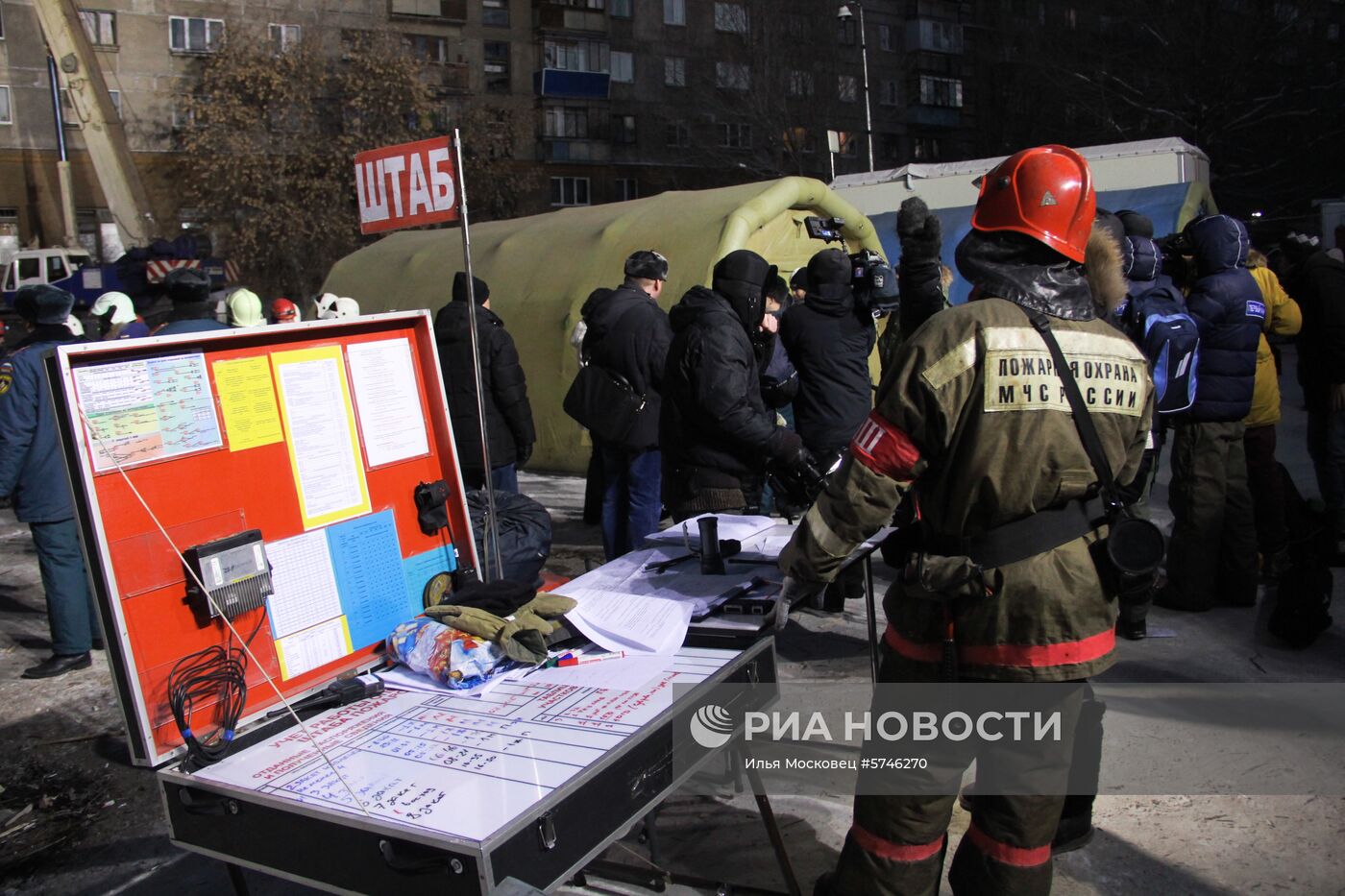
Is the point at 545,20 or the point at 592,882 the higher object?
the point at 545,20

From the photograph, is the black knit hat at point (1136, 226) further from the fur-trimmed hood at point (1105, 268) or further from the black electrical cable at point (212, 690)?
the black electrical cable at point (212, 690)

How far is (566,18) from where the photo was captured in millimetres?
36562

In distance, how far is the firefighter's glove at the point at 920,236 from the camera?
5.39 metres

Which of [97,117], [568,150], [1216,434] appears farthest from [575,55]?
[1216,434]

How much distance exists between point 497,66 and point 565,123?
291 cm

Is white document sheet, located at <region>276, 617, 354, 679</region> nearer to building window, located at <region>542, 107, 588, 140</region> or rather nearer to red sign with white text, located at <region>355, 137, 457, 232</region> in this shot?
red sign with white text, located at <region>355, 137, 457, 232</region>

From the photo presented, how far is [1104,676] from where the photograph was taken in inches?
183

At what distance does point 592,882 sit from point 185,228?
30951 millimetres

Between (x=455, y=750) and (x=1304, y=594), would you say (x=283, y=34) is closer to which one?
(x=1304, y=594)

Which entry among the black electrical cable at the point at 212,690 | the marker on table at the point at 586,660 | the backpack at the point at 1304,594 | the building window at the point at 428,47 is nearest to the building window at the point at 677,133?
the building window at the point at 428,47

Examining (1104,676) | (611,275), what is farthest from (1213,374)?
(611,275)

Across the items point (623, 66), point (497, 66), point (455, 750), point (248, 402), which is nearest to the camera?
point (455, 750)

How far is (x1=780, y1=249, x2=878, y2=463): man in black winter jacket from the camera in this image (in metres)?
5.80

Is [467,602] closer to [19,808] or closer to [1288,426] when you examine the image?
[19,808]
